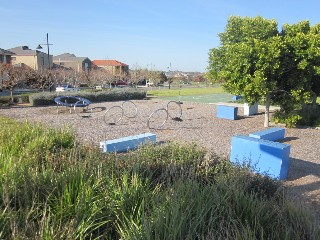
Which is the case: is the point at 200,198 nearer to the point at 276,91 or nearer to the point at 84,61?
the point at 276,91

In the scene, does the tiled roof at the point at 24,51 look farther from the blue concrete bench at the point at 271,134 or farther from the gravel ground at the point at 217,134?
the blue concrete bench at the point at 271,134

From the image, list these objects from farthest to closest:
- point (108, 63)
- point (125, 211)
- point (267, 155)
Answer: point (108, 63) < point (267, 155) < point (125, 211)

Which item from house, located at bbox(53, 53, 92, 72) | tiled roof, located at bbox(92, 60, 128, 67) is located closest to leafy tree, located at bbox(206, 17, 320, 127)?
house, located at bbox(53, 53, 92, 72)

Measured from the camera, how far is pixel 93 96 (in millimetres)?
25734

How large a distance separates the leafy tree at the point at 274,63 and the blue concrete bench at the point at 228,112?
3209mm

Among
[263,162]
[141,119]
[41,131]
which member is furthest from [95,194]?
[141,119]

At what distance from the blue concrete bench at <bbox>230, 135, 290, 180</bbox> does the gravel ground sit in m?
0.35

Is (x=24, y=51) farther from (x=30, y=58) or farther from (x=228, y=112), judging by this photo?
(x=228, y=112)

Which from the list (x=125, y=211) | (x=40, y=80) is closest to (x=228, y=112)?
(x=125, y=211)

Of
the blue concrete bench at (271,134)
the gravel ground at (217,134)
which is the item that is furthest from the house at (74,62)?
the blue concrete bench at (271,134)

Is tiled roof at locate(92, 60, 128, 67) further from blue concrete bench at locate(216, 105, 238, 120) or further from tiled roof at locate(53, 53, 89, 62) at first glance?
blue concrete bench at locate(216, 105, 238, 120)

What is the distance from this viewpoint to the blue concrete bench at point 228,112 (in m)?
16.7

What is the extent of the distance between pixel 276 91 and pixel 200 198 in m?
11.0

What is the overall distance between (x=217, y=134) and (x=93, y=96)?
15.9 meters
